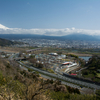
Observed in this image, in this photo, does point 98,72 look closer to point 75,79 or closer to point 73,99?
point 75,79

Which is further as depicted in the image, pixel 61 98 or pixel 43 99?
pixel 61 98

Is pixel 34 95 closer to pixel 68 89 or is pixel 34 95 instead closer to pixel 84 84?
pixel 68 89

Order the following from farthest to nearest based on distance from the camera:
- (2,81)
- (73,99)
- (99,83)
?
(99,83), (2,81), (73,99)

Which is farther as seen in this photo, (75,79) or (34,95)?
(75,79)

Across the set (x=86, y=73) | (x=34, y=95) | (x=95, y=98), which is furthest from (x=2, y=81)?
(x=86, y=73)

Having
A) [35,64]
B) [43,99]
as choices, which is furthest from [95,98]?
[35,64]

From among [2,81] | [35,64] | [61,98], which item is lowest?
[35,64]

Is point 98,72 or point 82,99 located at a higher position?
point 82,99

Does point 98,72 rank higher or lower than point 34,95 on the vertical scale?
lower

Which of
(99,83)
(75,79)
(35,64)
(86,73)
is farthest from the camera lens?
(35,64)
